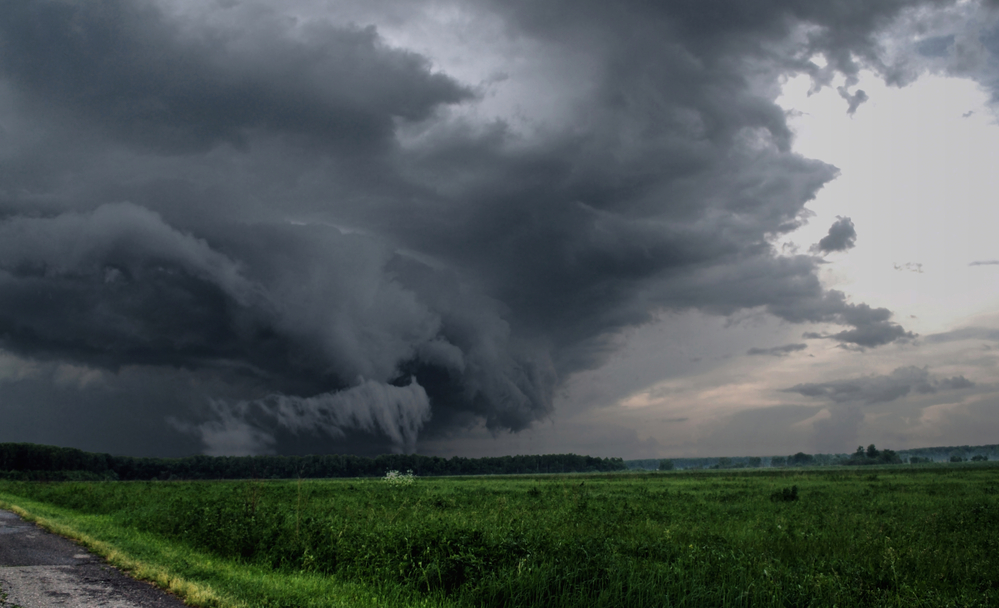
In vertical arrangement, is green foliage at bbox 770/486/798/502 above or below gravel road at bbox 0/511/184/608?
below

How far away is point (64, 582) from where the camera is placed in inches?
467

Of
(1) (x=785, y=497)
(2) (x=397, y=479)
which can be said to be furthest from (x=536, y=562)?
(2) (x=397, y=479)

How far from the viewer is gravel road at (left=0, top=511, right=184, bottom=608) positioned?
10.2 metres

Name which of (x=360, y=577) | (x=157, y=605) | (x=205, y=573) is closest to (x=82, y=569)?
(x=205, y=573)

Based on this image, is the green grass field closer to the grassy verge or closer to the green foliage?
the grassy verge

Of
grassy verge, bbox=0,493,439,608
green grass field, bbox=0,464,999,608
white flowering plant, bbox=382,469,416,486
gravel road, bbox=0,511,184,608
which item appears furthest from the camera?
white flowering plant, bbox=382,469,416,486

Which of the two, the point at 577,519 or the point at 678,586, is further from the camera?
the point at 577,519

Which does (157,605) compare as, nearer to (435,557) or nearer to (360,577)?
(360,577)

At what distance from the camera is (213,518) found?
1905cm

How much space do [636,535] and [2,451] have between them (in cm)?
19557

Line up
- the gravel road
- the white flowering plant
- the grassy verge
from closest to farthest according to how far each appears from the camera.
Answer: the gravel road
the grassy verge
the white flowering plant

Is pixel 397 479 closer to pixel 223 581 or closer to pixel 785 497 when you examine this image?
pixel 785 497

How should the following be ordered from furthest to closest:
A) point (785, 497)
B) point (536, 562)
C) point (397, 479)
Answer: point (397, 479)
point (785, 497)
point (536, 562)

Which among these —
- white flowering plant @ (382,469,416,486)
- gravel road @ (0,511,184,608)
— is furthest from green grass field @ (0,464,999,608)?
white flowering plant @ (382,469,416,486)
